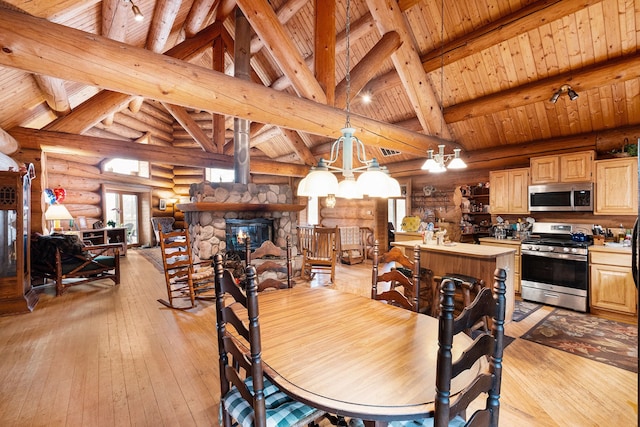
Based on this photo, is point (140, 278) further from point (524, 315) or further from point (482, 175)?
point (482, 175)

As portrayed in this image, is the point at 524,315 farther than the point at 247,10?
Yes

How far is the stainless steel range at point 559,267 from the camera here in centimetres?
379

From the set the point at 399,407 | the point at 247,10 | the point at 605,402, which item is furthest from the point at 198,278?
the point at 605,402

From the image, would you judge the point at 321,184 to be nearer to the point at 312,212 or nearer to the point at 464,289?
the point at 464,289

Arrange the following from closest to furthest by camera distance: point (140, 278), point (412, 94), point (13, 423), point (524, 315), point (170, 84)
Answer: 1. point (13, 423)
2. point (170, 84)
3. point (524, 315)
4. point (412, 94)
5. point (140, 278)

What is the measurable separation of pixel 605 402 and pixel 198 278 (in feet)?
14.5

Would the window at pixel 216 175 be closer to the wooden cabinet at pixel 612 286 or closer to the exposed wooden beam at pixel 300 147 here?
the exposed wooden beam at pixel 300 147

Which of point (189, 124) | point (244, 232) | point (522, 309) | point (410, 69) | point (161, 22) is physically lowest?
point (522, 309)

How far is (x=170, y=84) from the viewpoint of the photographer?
2.47m

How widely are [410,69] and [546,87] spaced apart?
1.92 meters

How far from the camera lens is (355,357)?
1.27m

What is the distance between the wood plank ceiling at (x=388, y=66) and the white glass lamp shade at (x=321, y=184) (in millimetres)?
1816

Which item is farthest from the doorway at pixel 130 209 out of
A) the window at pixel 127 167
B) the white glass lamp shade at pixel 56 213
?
the white glass lamp shade at pixel 56 213

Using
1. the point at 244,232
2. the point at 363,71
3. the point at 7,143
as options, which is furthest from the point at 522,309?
the point at 7,143
